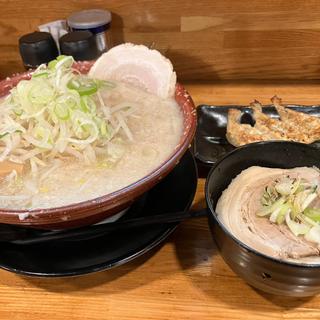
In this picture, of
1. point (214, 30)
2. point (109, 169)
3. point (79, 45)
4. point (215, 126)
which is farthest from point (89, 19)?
point (109, 169)

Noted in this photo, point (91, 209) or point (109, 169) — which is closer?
point (91, 209)

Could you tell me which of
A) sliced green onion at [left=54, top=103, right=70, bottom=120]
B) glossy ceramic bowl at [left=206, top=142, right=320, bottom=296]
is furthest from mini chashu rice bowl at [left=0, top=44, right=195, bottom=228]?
sliced green onion at [left=54, top=103, right=70, bottom=120]

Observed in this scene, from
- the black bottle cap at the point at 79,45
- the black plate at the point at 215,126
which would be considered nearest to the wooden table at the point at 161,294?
the black plate at the point at 215,126

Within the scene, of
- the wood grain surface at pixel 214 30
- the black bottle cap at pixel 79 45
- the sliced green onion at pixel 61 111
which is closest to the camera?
the sliced green onion at pixel 61 111

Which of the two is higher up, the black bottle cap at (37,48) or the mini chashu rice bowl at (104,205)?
the black bottle cap at (37,48)

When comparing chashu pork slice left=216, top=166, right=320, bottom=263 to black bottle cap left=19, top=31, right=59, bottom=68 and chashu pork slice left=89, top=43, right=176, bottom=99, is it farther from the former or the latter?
black bottle cap left=19, top=31, right=59, bottom=68

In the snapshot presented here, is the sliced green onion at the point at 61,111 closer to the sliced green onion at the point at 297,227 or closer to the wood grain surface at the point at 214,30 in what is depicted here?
the sliced green onion at the point at 297,227

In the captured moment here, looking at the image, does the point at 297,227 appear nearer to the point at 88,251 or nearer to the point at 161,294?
the point at 161,294
